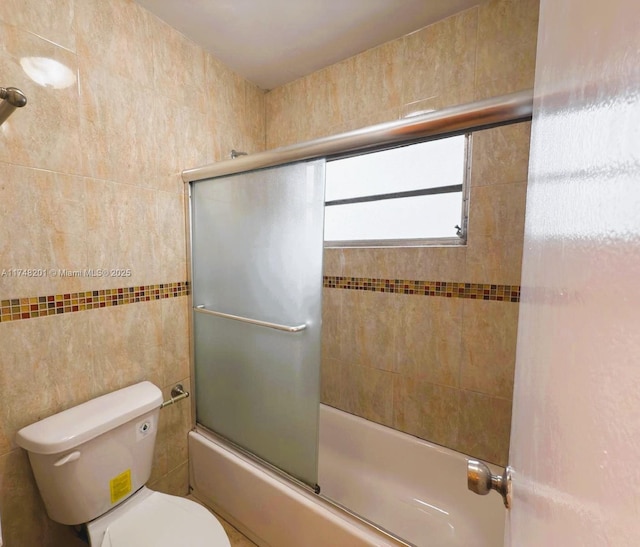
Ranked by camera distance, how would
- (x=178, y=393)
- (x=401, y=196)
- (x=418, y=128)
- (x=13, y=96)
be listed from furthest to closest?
(x=401, y=196)
(x=178, y=393)
(x=418, y=128)
(x=13, y=96)

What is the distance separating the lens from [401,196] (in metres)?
1.68

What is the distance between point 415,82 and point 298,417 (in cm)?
163

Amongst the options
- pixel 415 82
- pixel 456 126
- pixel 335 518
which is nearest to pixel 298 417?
pixel 335 518

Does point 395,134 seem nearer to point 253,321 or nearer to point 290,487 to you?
point 253,321

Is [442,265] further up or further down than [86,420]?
further up

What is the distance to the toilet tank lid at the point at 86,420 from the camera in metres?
0.99

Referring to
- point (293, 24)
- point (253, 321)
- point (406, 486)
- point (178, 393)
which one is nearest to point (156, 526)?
point (178, 393)

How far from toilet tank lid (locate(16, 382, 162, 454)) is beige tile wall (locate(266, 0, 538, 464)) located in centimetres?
104

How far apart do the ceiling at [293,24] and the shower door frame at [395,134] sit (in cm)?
68

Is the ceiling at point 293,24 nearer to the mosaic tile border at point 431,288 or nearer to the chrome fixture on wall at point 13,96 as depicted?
the chrome fixture on wall at point 13,96

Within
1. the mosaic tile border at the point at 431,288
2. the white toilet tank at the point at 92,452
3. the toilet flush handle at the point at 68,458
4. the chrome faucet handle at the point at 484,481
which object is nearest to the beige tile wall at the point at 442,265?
the mosaic tile border at the point at 431,288

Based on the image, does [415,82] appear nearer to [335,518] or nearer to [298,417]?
[298,417]

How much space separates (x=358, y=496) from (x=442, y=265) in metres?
1.23
